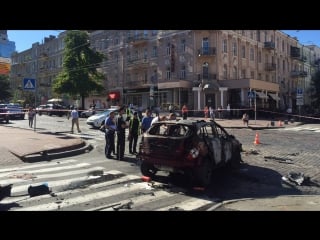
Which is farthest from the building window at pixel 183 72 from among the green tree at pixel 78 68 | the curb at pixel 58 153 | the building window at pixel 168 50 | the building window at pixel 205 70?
the curb at pixel 58 153

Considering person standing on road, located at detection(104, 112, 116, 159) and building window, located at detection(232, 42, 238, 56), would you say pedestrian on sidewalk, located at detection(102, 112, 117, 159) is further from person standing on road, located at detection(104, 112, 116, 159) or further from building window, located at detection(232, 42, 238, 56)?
building window, located at detection(232, 42, 238, 56)

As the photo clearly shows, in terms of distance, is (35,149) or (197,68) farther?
(197,68)

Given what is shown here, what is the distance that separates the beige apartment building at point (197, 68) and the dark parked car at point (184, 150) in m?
21.7

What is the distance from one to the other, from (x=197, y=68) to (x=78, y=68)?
16961mm

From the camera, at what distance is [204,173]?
853 cm

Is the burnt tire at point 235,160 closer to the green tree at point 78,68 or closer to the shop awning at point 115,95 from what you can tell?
the green tree at point 78,68

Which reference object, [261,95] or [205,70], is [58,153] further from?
[261,95]

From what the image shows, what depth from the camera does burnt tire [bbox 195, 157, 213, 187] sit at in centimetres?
841

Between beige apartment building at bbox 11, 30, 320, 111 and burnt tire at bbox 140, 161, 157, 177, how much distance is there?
72.3ft

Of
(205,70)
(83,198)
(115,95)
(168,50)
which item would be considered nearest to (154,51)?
(168,50)

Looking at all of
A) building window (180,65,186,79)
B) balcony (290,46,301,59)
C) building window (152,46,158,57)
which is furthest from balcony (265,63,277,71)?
building window (152,46,158,57)
